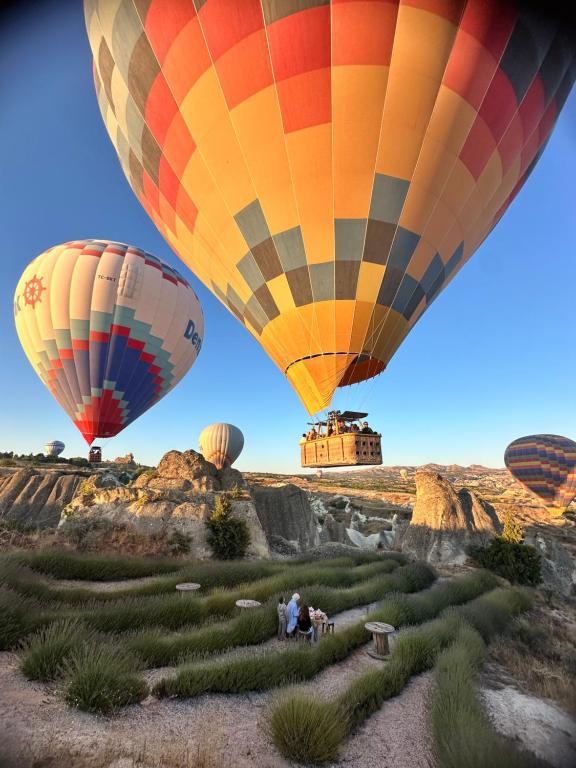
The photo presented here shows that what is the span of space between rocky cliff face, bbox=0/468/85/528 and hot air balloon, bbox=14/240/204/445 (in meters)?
10.6

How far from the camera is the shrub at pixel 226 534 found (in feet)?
50.2

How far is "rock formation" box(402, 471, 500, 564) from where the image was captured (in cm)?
2020

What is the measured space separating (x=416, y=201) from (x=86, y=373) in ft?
82.0

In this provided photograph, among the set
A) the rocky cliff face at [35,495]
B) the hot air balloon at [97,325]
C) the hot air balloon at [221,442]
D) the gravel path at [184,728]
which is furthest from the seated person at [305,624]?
the hot air balloon at [221,442]

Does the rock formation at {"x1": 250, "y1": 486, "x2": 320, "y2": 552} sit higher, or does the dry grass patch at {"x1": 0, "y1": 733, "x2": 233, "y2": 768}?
the rock formation at {"x1": 250, "y1": 486, "x2": 320, "y2": 552}

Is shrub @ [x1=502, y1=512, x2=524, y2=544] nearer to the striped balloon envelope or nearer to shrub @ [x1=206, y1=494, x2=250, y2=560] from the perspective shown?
shrub @ [x1=206, y1=494, x2=250, y2=560]

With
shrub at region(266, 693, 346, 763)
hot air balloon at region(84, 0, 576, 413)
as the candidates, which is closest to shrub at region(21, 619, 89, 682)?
shrub at region(266, 693, 346, 763)

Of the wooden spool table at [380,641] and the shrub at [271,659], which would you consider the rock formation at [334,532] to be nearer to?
the shrub at [271,659]

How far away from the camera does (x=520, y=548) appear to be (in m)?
17.8

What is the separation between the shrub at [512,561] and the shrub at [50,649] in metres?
19.3

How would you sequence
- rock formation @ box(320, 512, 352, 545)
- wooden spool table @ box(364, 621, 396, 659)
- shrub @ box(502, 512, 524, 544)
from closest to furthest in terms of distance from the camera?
wooden spool table @ box(364, 621, 396, 659)
shrub @ box(502, 512, 524, 544)
rock formation @ box(320, 512, 352, 545)

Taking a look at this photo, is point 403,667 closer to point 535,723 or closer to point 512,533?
point 535,723

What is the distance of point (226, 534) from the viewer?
1556 cm

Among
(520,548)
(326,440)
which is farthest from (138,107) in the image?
(520,548)
